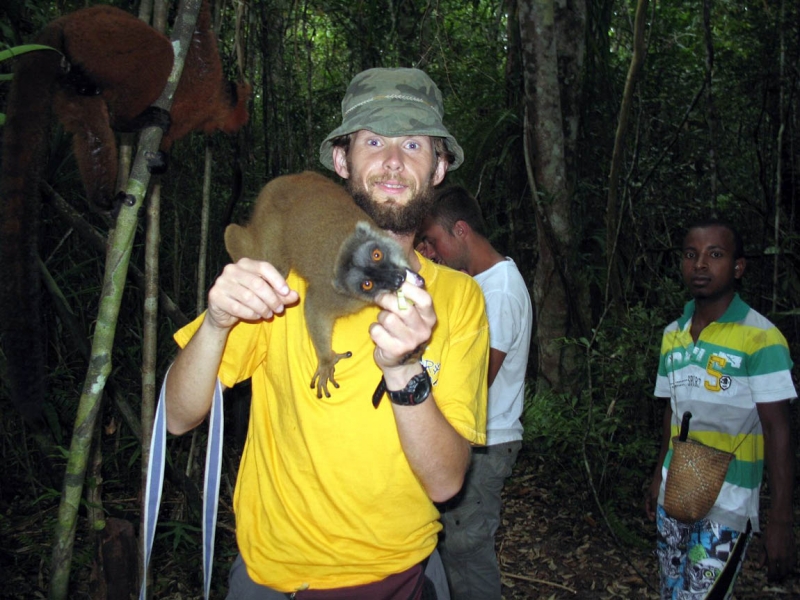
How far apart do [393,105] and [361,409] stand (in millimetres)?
982

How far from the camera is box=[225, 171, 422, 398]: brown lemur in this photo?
199 centimetres

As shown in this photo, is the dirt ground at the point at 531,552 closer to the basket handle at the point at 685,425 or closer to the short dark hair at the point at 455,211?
the basket handle at the point at 685,425

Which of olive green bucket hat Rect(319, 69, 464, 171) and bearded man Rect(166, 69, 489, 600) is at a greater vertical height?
olive green bucket hat Rect(319, 69, 464, 171)

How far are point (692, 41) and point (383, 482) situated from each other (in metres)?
7.79

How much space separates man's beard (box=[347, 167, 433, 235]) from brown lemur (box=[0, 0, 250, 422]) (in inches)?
39.4

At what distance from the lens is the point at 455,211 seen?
12.9ft

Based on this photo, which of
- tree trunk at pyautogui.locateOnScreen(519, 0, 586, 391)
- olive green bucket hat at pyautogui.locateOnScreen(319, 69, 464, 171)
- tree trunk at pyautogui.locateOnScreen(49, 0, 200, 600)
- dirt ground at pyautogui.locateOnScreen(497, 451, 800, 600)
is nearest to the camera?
tree trunk at pyautogui.locateOnScreen(49, 0, 200, 600)

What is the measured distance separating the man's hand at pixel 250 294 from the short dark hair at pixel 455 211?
7.83 ft

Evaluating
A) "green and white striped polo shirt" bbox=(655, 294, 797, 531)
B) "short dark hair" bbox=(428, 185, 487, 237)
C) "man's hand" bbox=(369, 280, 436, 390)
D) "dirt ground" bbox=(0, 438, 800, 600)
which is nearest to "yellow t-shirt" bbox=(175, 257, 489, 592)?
"man's hand" bbox=(369, 280, 436, 390)

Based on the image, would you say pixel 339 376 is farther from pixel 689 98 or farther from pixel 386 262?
pixel 689 98

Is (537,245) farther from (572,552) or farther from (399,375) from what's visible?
(399,375)

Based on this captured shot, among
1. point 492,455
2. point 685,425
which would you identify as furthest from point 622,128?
point 492,455

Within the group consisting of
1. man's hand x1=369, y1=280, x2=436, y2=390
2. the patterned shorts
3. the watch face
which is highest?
man's hand x1=369, y1=280, x2=436, y2=390

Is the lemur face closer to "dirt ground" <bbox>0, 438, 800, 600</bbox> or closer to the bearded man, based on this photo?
the bearded man
